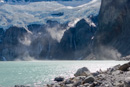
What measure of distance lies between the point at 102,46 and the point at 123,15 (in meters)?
17.9

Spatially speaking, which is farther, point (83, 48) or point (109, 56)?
point (83, 48)

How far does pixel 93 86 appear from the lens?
21484 millimetres

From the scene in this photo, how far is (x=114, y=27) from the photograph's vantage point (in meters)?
146

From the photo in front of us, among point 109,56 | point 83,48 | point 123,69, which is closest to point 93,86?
point 123,69

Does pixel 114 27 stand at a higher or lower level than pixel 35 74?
higher

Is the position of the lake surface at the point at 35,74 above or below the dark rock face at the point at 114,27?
below

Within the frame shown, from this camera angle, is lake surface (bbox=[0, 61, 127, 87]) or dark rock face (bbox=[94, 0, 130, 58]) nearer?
lake surface (bbox=[0, 61, 127, 87])

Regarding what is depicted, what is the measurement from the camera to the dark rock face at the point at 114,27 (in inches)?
5160

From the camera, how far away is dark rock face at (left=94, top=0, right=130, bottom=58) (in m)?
131

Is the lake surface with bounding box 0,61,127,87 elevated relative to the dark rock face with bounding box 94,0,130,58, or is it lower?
lower

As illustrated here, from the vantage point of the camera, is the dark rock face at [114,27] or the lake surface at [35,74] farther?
the dark rock face at [114,27]

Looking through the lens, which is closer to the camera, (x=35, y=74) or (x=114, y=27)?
(x=35, y=74)

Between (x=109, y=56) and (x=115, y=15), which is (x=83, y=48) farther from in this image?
(x=109, y=56)

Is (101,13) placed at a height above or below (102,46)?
above
